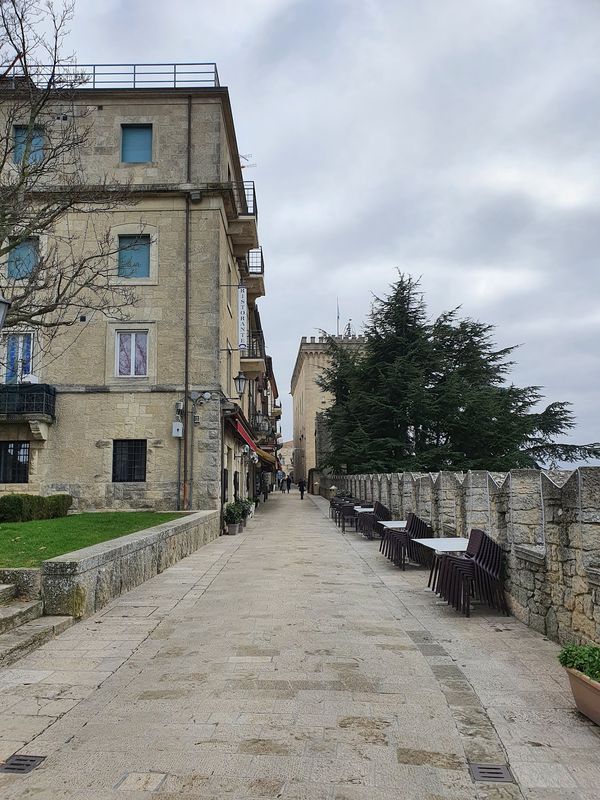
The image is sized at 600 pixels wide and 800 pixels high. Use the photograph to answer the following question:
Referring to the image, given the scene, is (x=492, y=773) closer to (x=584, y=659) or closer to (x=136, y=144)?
(x=584, y=659)

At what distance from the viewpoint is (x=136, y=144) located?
2003 centimetres

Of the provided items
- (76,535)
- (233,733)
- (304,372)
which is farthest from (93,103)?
(304,372)

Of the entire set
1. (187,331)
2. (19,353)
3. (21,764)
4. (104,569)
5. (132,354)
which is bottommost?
(21,764)

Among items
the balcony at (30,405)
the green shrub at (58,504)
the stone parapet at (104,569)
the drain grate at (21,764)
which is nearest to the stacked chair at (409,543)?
the stone parapet at (104,569)

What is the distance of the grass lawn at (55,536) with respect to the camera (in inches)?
325

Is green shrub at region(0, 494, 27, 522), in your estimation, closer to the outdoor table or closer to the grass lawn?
the grass lawn

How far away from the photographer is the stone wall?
565 cm

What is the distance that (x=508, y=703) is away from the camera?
4.69 m

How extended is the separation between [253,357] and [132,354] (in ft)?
26.2

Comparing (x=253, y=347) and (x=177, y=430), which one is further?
(x=253, y=347)

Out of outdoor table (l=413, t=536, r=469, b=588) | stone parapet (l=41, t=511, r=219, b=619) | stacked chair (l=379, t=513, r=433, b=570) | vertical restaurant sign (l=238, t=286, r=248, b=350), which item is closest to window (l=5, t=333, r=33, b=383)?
vertical restaurant sign (l=238, t=286, r=248, b=350)

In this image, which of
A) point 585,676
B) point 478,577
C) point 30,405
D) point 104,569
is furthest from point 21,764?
point 30,405

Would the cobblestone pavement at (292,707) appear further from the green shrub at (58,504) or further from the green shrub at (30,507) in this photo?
the green shrub at (58,504)

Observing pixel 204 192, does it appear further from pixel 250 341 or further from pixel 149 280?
pixel 250 341
